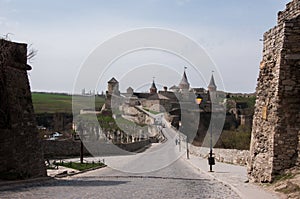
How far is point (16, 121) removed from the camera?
17797 millimetres

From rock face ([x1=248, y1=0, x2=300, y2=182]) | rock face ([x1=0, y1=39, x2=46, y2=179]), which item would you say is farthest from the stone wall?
rock face ([x1=248, y1=0, x2=300, y2=182])

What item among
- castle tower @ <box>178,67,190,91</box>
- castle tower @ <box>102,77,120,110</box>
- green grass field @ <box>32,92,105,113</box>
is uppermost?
castle tower @ <box>178,67,190,91</box>

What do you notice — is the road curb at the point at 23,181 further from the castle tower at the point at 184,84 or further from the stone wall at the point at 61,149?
the castle tower at the point at 184,84

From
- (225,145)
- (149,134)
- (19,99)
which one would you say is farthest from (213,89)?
(19,99)

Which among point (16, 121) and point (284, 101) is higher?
point (284, 101)

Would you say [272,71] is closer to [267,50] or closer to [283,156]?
[267,50]

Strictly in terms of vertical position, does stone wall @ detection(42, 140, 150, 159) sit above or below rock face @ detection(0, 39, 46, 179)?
below

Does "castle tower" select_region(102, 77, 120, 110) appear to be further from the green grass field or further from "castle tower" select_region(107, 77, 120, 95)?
the green grass field

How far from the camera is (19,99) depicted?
1850 centimetres

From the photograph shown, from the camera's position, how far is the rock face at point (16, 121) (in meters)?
17.0

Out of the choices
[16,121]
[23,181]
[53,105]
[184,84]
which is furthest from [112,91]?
[23,181]

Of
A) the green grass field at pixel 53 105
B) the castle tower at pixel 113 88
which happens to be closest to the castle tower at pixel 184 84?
the castle tower at pixel 113 88

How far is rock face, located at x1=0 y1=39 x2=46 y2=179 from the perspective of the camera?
55.6 feet

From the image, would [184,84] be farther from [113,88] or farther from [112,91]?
[112,91]
